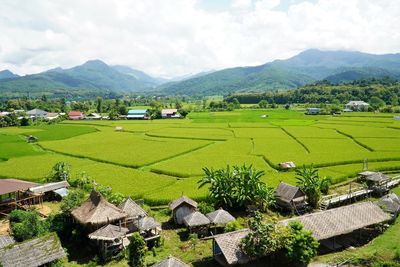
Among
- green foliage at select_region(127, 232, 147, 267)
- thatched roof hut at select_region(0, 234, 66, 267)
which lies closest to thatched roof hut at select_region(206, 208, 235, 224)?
green foliage at select_region(127, 232, 147, 267)

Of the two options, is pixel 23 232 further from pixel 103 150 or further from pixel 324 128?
pixel 324 128

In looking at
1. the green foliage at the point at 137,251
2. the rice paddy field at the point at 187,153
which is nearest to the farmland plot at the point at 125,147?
the rice paddy field at the point at 187,153

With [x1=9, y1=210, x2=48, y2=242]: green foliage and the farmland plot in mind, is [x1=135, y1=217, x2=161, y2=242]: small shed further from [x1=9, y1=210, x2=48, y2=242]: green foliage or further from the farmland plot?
the farmland plot

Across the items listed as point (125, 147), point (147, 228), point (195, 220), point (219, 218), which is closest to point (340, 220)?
point (219, 218)

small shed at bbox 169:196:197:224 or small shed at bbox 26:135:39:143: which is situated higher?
small shed at bbox 26:135:39:143

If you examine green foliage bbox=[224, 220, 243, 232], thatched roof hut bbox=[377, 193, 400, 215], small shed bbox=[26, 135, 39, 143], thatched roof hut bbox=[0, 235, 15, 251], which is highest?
small shed bbox=[26, 135, 39, 143]

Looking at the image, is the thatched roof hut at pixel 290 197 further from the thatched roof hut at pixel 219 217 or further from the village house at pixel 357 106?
the village house at pixel 357 106
